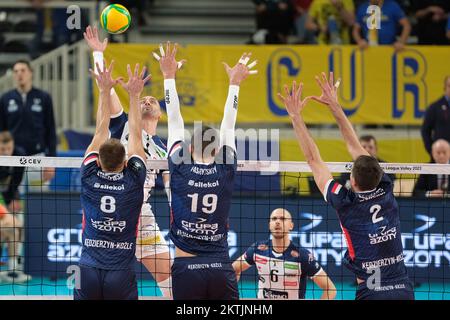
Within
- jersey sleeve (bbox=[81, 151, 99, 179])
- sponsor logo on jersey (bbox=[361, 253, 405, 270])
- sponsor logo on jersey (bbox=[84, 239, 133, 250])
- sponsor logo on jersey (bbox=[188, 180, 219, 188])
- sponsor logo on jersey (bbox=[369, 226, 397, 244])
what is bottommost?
sponsor logo on jersey (bbox=[361, 253, 405, 270])

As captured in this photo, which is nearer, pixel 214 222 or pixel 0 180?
pixel 214 222

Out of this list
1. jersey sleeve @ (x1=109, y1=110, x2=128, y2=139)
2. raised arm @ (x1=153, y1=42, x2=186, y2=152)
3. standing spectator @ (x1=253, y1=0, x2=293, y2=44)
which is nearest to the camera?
raised arm @ (x1=153, y1=42, x2=186, y2=152)

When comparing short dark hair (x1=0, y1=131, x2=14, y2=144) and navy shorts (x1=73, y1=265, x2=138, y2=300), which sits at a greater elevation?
short dark hair (x1=0, y1=131, x2=14, y2=144)

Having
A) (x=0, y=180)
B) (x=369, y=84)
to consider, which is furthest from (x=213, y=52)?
(x=0, y=180)

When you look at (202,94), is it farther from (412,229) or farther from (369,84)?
(412,229)

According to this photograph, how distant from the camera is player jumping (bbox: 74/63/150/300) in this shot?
8781 millimetres

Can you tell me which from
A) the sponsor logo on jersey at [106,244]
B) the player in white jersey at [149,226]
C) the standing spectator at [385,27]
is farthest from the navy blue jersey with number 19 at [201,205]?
the standing spectator at [385,27]

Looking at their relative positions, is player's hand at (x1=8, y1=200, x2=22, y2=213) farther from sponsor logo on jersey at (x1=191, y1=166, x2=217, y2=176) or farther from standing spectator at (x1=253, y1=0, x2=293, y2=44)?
standing spectator at (x1=253, y1=0, x2=293, y2=44)

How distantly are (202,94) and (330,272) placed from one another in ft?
15.5

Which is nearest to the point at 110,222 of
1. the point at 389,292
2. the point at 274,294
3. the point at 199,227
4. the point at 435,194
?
the point at 199,227

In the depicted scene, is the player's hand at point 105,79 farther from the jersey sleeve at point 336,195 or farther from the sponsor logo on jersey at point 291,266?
the sponsor logo on jersey at point 291,266

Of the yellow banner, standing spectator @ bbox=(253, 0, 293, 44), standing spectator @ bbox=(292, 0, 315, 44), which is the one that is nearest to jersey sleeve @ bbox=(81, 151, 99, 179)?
the yellow banner
